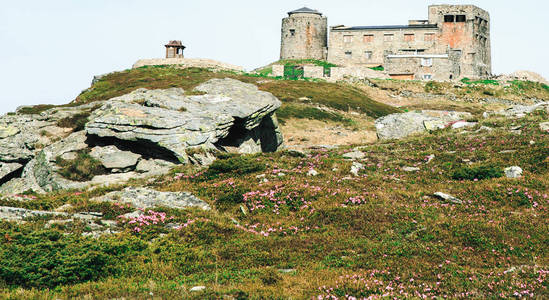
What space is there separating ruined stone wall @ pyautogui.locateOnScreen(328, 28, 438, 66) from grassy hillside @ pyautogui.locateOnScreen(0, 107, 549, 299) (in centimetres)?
8946

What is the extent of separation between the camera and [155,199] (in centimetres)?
2041

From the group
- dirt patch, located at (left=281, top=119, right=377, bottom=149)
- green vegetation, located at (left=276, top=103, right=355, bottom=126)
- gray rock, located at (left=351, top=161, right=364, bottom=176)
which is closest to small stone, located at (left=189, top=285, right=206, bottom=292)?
gray rock, located at (left=351, top=161, right=364, bottom=176)

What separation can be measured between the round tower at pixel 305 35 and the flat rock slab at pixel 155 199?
342 feet

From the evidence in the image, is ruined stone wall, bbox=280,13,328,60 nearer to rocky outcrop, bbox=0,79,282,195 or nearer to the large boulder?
the large boulder

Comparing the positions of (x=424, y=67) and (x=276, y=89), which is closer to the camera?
(x=276, y=89)

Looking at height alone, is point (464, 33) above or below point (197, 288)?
above

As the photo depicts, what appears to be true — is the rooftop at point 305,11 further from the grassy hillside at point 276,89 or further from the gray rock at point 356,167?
the gray rock at point 356,167

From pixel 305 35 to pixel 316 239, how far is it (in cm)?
11060

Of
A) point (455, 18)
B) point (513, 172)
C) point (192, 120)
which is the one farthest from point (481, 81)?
point (513, 172)

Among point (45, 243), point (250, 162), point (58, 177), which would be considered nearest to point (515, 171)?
point (250, 162)

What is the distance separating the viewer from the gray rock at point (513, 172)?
21844mm

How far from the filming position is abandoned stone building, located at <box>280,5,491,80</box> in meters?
100

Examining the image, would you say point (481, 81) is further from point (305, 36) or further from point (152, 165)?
point (152, 165)

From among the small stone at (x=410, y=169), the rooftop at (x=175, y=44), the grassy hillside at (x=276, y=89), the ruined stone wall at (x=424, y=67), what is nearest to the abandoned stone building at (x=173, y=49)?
the rooftop at (x=175, y=44)
